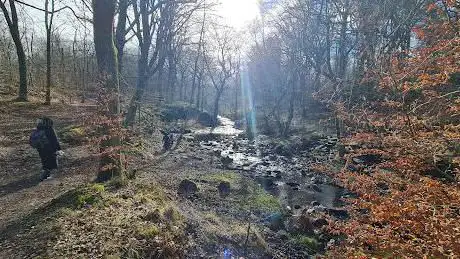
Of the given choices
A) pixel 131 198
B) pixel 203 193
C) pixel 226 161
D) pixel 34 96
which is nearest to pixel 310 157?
pixel 226 161

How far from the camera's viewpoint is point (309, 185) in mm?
15062

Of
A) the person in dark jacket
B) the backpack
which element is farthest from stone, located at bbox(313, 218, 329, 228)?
the backpack

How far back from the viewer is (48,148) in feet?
30.8

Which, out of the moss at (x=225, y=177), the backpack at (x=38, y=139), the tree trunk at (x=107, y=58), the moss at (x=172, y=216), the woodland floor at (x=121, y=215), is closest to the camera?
the woodland floor at (x=121, y=215)

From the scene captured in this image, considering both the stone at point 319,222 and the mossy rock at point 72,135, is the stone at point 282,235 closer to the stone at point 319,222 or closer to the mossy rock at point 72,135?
the stone at point 319,222

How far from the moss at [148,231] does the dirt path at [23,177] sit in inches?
70.4

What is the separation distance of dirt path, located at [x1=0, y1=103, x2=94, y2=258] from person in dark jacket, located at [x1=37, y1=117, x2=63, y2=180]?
0.96 ft

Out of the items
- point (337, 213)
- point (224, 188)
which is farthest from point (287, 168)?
point (337, 213)

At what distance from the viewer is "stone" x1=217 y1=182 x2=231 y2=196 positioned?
12.2 metres

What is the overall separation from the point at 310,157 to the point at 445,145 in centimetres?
1550

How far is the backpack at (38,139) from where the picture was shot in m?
9.01

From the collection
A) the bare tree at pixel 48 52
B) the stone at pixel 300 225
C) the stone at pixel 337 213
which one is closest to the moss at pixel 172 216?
the stone at pixel 300 225

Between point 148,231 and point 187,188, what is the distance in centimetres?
525

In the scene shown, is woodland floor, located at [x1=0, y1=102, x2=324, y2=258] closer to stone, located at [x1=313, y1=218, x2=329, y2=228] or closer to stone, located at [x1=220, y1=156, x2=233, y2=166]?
stone, located at [x1=313, y1=218, x2=329, y2=228]
